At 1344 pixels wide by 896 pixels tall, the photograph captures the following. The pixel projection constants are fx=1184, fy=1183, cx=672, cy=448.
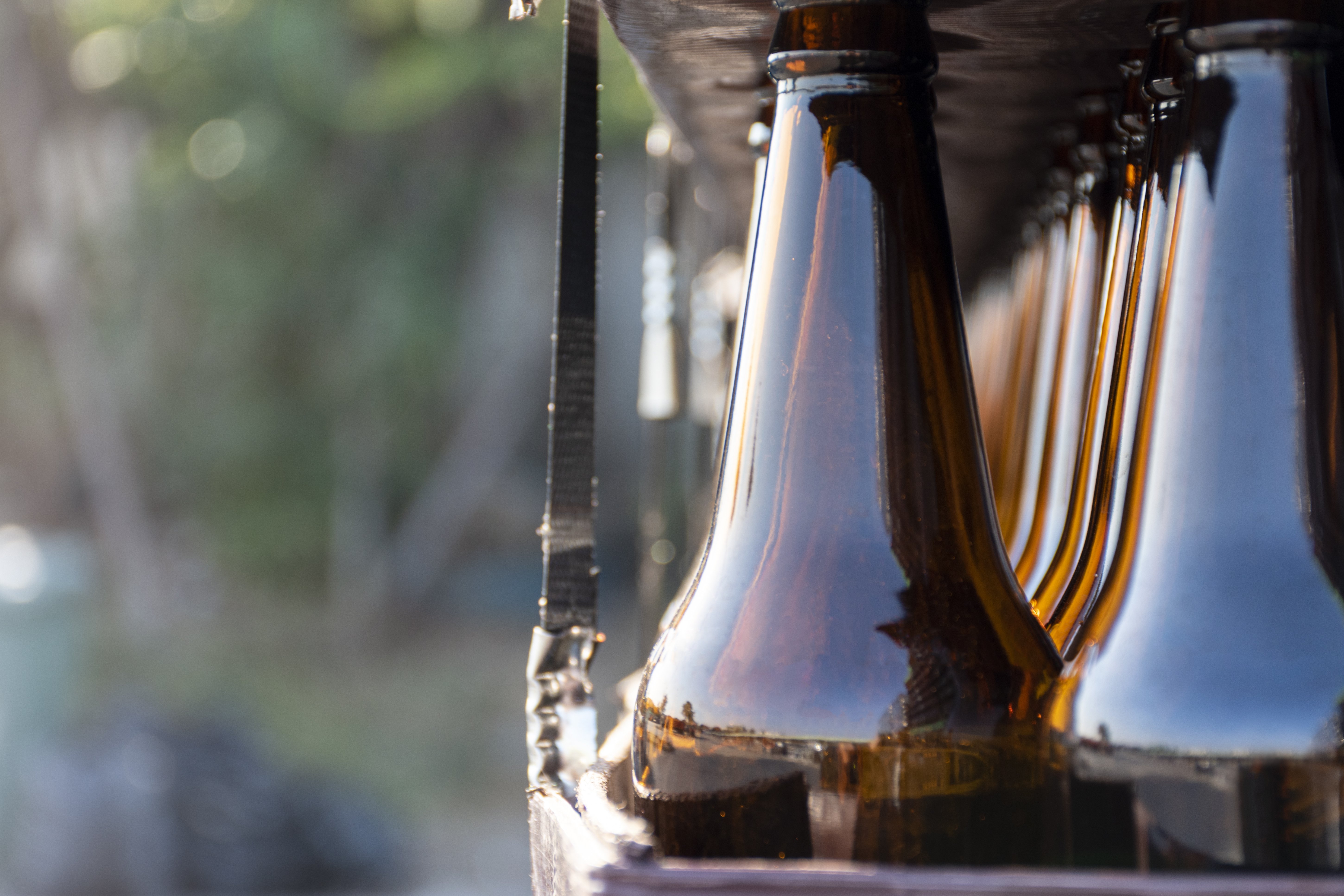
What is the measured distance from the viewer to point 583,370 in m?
0.47

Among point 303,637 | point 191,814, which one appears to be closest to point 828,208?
point 191,814

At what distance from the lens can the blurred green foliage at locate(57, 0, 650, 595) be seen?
542cm

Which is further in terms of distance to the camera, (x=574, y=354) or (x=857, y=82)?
(x=574, y=354)

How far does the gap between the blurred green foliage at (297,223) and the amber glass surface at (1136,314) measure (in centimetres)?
462

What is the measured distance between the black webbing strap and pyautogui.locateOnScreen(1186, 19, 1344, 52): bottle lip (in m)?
0.23

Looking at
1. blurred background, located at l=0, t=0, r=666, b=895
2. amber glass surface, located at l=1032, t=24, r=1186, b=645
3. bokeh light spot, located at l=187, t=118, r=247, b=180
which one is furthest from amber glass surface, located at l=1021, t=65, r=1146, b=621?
bokeh light spot, located at l=187, t=118, r=247, b=180

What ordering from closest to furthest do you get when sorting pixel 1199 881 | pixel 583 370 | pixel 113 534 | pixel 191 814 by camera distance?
pixel 1199 881
pixel 583 370
pixel 191 814
pixel 113 534

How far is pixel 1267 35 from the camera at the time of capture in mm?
312

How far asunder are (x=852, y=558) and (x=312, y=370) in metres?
6.34

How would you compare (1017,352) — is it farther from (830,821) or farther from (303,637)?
(303,637)

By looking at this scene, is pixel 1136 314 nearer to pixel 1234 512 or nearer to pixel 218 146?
pixel 1234 512

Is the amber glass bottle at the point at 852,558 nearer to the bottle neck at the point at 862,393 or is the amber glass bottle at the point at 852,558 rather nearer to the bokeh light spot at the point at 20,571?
the bottle neck at the point at 862,393

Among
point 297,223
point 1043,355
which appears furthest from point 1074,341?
point 297,223

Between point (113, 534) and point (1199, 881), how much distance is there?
714cm
